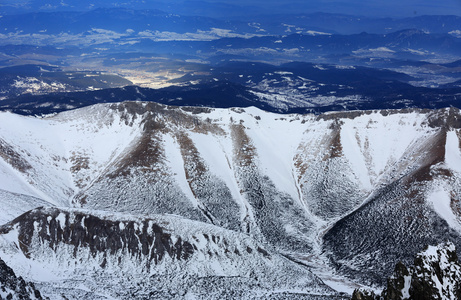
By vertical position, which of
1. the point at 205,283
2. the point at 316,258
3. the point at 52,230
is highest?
the point at 52,230

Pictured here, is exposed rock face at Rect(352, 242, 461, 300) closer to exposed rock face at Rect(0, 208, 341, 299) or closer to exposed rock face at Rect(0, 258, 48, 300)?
Result: exposed rock face at Rect(0, 208, 341, 299)

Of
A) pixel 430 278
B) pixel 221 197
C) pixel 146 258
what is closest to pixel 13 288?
pixel 146 258

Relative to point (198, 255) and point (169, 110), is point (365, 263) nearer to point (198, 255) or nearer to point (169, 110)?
point (198, 255)

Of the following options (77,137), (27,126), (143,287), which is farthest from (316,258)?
(27,126)

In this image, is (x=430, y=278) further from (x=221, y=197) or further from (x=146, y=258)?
(x=221, y=197)

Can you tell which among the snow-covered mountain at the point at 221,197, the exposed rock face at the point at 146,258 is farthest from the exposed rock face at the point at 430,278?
the snow-covered mountain at the point at 221,197

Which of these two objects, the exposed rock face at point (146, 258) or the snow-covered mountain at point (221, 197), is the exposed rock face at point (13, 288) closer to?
the snow-covered mountain at point (221, 197)
